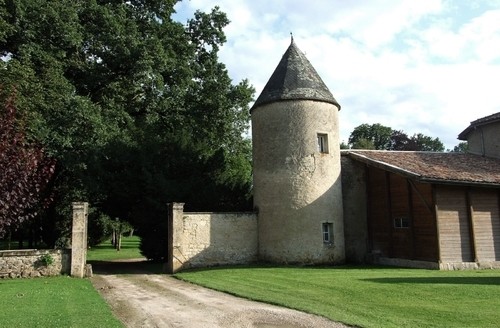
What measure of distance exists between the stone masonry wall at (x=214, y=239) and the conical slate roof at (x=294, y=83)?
6042 mm

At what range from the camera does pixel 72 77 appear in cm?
2508

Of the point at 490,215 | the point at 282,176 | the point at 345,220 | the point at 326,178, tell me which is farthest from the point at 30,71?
the point at 490,215

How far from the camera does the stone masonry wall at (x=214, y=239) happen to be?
19.2 meters

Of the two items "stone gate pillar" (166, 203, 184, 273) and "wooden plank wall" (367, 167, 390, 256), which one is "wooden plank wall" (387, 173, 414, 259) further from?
"stone gate pillar" (166, 203, 184, 273)

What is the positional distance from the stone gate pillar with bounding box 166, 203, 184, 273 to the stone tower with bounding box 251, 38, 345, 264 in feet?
13.3

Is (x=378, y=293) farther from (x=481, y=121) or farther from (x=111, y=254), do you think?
(x=111, y=254)

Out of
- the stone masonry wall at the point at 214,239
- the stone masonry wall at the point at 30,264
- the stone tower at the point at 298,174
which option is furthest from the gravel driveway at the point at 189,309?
the stone tower at the point at 298,174

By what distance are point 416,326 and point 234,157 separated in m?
24.7

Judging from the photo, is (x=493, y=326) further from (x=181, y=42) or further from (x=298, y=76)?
(x=181, y=42)

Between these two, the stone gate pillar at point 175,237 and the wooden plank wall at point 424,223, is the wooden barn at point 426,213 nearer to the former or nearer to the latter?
the wooden plank wall at point 424,223

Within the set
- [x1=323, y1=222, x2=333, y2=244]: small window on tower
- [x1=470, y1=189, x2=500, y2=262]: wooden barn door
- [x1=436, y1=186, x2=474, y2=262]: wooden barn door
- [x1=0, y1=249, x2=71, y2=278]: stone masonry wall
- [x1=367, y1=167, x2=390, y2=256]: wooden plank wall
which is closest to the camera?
[x1=0, y1=249, x2=71, y2=278]: stone masonry wall

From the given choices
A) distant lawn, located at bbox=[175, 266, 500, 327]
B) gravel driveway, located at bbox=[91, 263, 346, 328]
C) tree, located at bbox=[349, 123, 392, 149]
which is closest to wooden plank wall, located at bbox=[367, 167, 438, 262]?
distant lawn, located at bbox=[175, 266, 500, 327]

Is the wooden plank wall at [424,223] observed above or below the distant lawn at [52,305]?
above

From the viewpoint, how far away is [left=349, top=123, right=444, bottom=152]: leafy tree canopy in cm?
5530
